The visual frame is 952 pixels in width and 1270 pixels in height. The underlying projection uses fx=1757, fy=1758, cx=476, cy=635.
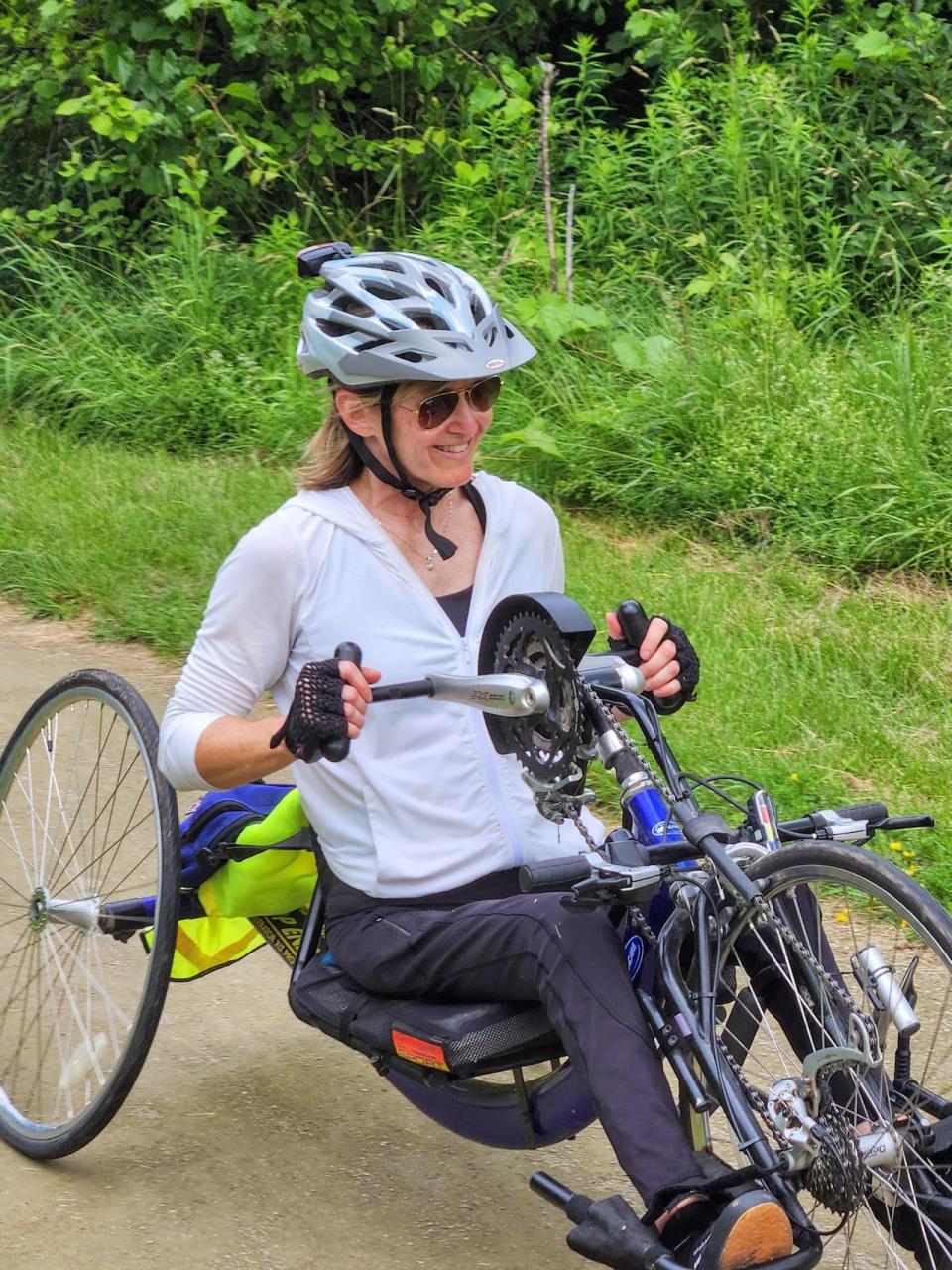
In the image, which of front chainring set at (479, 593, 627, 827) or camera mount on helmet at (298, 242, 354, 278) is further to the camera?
camera mount on helmet at (298, 242, 354, 278)

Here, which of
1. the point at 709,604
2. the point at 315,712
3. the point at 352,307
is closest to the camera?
the point at 315,712

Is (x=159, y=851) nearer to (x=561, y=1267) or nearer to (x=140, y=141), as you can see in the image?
(x=561, y=1267)

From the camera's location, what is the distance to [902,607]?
545 cm

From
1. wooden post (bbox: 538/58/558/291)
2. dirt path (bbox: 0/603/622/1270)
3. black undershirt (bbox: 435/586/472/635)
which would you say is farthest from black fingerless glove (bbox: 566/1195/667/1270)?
wooden post (bbox: 538/58/558/291)

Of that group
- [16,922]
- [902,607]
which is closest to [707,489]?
[902,607]

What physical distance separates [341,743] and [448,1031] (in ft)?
1.63

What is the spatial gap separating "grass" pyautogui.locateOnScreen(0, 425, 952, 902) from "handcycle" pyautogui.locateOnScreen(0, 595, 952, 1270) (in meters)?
1.43

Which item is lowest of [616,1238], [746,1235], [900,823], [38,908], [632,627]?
[38,908]

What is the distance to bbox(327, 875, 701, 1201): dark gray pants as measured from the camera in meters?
2.41

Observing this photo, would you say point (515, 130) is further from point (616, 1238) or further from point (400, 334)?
point (616, 1238)

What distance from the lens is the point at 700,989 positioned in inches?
96.5

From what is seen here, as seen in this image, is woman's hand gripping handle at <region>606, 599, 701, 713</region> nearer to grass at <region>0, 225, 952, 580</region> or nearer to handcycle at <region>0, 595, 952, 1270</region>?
handcycle at <region>0, 595, 952, 1270</region>

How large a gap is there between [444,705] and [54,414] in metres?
5.33

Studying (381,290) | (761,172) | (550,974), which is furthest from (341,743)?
(761,172)
